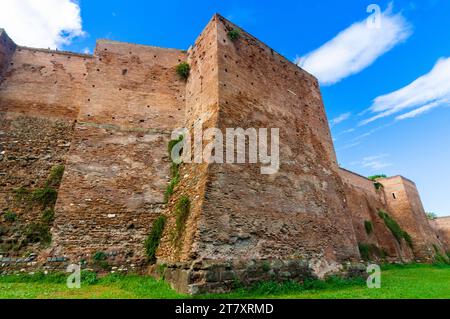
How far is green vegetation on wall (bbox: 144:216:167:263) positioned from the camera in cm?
834

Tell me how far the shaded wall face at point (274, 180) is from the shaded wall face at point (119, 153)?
9.15 feet

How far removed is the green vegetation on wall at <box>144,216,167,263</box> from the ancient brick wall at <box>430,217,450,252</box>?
115 feet

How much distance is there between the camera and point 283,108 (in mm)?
10844

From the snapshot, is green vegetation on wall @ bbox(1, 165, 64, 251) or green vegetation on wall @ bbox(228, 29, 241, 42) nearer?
green vegetation on wall @ bbox(1, 165, 64, 251)

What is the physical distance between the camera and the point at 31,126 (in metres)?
9.87

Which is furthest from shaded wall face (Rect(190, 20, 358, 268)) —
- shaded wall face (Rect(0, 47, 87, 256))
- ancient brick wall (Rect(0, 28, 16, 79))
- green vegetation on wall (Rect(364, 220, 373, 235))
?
green vegetation on wall (Rect(364, 220, 373, 235))

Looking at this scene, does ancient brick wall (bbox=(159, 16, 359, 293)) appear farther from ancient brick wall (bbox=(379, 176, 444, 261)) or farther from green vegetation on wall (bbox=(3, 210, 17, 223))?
ancient brick wall (bbox=(379, 176, 444, 261))

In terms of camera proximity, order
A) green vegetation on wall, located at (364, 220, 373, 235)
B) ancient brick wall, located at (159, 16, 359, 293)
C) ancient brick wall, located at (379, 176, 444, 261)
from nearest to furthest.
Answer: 1. ancient brick wall, located at (159, 16, 359, 293)
2. green vegetation on wall, located at (364, 220, 373, 235)
3. ancient brick wall, located at (379, 176, 444, 261)

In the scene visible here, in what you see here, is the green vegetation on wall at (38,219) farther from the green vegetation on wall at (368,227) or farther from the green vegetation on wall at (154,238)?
the green vegetation on wall at (368,227)

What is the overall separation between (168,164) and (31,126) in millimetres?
5013

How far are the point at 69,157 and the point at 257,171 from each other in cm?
604

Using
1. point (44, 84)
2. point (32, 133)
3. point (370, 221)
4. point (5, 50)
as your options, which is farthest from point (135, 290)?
point (370, 221)
